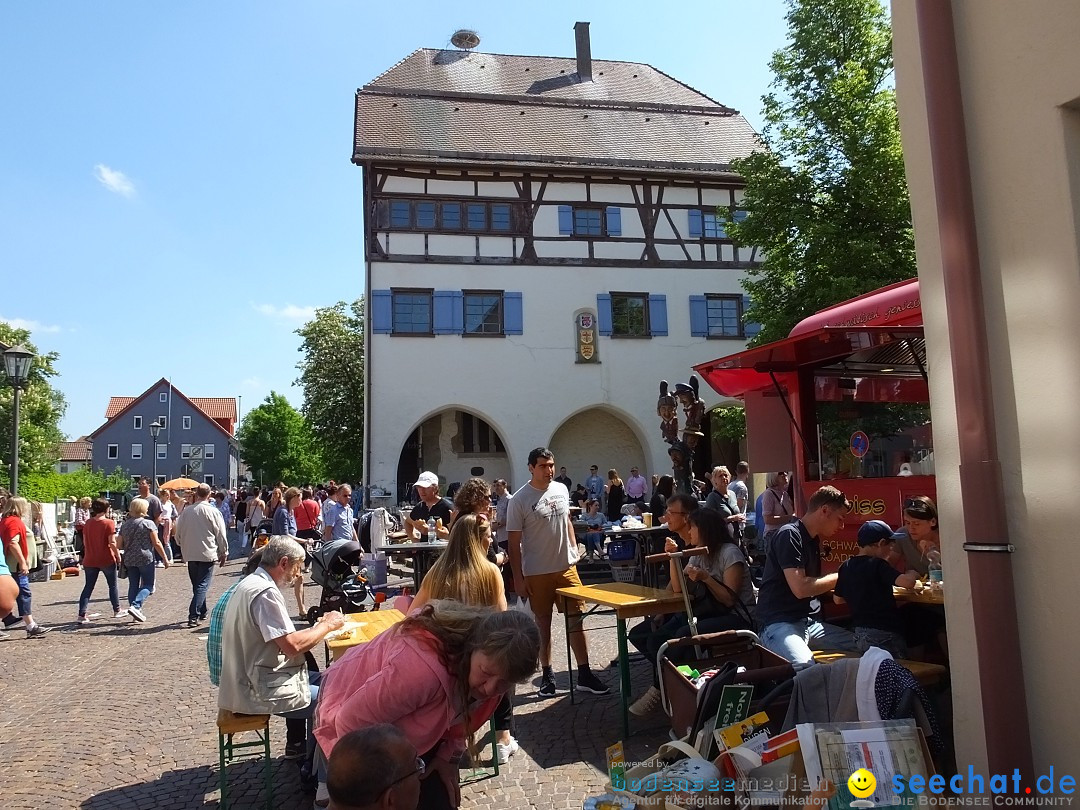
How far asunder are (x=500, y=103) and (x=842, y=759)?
26.4 m

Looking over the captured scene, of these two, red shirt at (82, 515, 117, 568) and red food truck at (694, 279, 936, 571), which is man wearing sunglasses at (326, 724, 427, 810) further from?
red shirt at (82, 515, 117, 568)

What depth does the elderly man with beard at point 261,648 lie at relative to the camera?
410 cm

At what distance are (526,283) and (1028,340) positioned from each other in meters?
21.2

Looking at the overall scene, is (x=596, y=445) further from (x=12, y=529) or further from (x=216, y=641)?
(x=216, y=641)

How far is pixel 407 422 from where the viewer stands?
22.5 meters

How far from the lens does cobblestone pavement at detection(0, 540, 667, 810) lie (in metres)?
4.44

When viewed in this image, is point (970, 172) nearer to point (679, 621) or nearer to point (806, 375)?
point (679, 621)

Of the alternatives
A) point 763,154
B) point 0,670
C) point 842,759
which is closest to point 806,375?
point 842,759

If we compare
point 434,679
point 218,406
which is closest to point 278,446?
point 218,406

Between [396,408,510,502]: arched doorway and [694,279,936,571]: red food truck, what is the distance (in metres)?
16.2

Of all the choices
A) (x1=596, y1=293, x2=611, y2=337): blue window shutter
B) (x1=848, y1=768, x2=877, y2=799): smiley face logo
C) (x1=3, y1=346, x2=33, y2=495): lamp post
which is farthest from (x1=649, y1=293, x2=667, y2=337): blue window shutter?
(x1=848, y1=768, x2=877, y2=799): smiley face logo

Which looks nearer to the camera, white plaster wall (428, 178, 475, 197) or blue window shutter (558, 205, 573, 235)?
white plaster wall (428, 178, 475, 197)

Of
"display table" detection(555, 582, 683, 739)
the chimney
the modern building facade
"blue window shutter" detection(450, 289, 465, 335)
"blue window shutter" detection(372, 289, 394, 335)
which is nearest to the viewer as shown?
"display table" detection(555, 582, 683, 739)

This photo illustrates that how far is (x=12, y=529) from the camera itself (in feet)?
32.7
